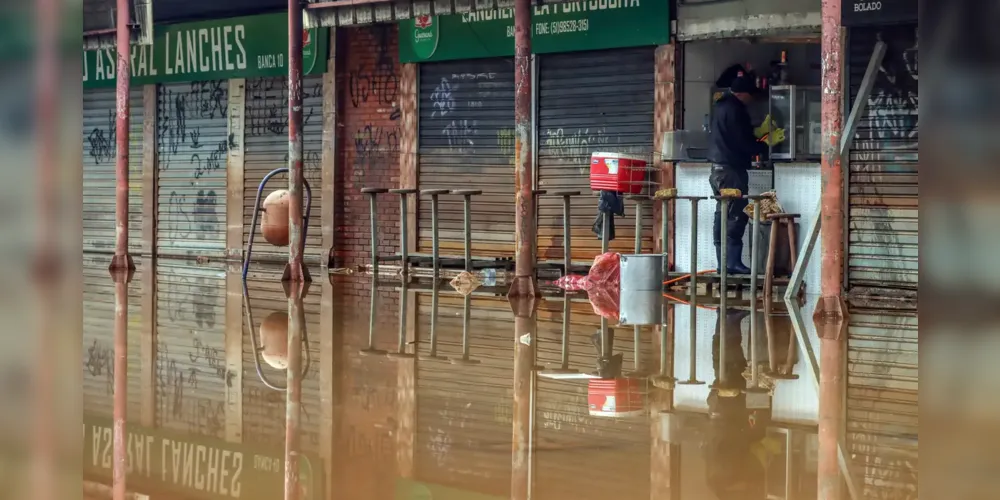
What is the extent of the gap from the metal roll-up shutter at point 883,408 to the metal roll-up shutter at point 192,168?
11.4 meters

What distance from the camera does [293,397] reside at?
18.6 feet

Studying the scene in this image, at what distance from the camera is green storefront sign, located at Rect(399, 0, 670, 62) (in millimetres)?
13695

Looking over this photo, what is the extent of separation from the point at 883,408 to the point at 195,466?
3196mm

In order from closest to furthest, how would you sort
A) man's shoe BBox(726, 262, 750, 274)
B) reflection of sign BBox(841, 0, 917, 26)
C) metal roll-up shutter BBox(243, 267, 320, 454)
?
metal roll-up shutter BBox(243, 267, 320, 454) < reflection of sign BBox(841, 0, 917, 26) < man's shoe BBox(726, 262, 750, 274)

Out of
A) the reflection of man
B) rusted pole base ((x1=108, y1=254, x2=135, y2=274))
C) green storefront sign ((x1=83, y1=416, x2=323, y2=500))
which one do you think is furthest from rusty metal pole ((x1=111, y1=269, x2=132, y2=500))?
rusted pole base ((x1=108, y1=254, x2=135, y2=274))

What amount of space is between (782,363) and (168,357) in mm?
3815

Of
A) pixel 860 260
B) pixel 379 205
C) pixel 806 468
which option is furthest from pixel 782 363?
pixel 379 205

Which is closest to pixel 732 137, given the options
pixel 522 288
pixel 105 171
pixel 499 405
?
pixel 522 288

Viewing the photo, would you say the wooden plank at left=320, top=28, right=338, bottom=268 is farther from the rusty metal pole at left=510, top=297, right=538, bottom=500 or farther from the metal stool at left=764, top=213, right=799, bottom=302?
the rusty metal pole at left=510, top=297, right=538, bottom=500

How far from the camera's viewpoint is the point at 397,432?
480 centimetres

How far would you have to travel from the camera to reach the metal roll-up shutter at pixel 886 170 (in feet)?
39.3

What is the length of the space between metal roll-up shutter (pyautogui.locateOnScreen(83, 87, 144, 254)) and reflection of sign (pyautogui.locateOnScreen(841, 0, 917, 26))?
39.0ft

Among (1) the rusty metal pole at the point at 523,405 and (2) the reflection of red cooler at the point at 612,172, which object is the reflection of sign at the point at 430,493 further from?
(2) the reflection of red cooler at the point at 612,172

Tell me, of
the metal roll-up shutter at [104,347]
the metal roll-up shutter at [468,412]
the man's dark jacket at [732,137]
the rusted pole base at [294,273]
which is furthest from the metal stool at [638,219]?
the metal roll-up shutter at [104,347]
